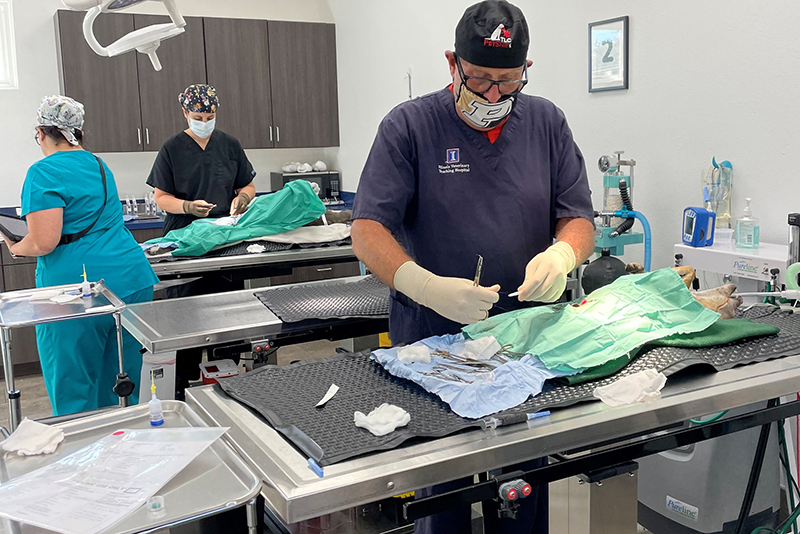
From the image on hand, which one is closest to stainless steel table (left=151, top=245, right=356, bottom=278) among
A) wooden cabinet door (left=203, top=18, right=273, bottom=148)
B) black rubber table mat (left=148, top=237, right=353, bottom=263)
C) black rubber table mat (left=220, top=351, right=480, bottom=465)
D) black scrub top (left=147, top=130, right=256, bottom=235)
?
black rubber table mat (left=148, top=237, right=353, bottom=263)

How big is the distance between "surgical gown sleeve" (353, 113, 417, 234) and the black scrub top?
2.47 m

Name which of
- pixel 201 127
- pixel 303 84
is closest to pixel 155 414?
pixel 201 127

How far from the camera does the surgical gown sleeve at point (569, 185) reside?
1.87 m

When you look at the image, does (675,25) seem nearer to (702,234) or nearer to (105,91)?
(702,234)

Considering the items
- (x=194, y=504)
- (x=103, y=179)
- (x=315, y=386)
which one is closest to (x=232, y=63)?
(x=103, y=179)

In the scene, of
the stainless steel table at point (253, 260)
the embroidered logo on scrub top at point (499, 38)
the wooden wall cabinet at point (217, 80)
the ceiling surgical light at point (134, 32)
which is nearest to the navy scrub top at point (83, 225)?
the stainless steel table at point (253, 260)

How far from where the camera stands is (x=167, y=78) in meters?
5.45

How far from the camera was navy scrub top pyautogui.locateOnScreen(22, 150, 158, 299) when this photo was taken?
106 inches

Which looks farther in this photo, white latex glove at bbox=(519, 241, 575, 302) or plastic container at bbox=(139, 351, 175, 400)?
plastic container at bbox=(139, 351, 175, 400)

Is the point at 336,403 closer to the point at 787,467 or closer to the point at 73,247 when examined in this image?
the point at 787,467

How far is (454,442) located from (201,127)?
3146mm

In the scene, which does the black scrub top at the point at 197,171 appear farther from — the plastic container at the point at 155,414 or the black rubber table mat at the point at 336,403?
the plastic container at the point at 155,414

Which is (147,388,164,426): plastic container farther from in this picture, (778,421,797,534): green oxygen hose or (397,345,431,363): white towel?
(778,421,797,534): green oxygen hose

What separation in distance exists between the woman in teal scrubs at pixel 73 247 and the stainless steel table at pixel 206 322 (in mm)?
449
